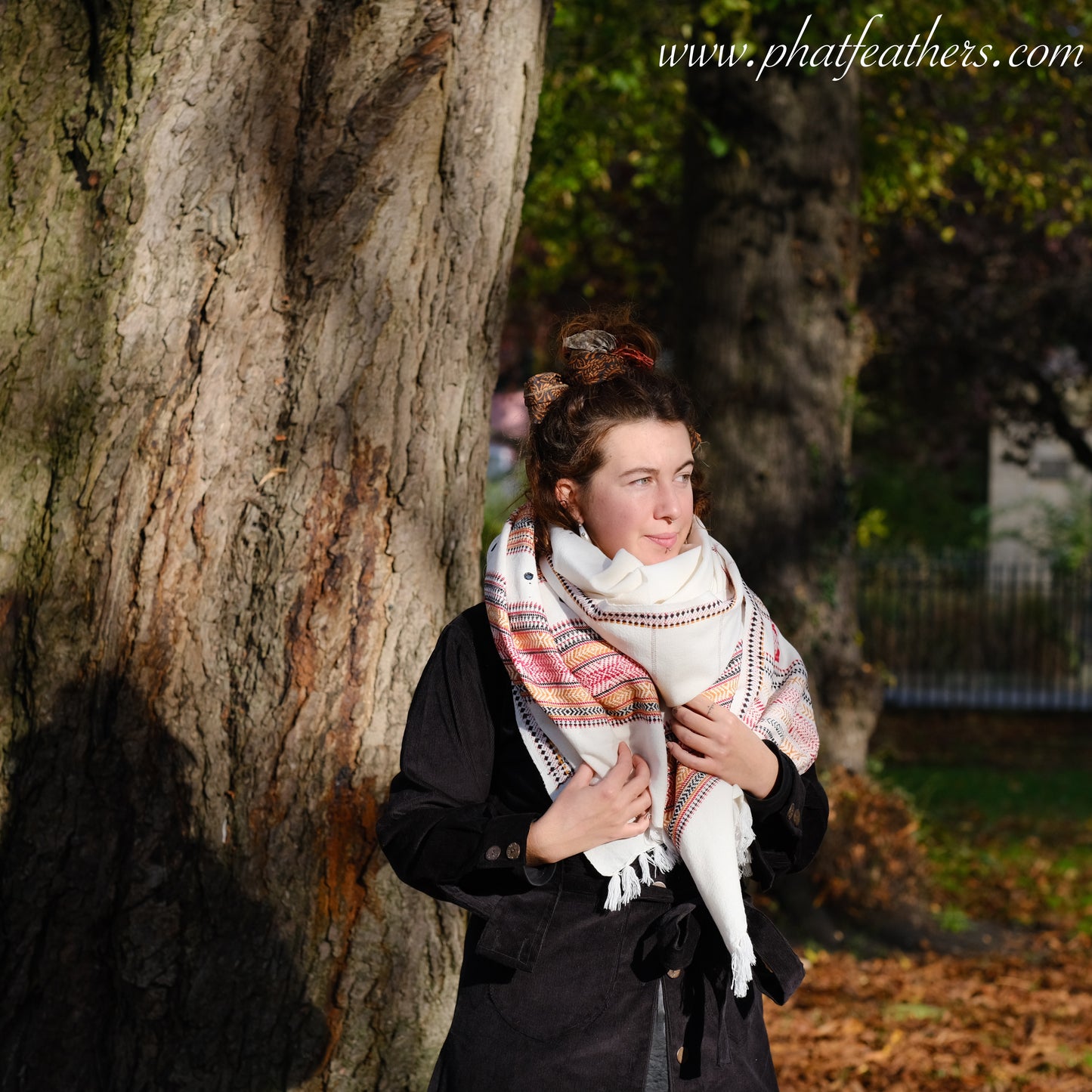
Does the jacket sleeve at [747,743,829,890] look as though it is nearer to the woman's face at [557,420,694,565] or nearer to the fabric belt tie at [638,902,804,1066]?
the fabric belt tie at [638,902,804,1066]

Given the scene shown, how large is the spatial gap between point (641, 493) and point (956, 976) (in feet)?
16.5

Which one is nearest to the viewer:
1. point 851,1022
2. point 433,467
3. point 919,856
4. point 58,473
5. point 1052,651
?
point 58,473

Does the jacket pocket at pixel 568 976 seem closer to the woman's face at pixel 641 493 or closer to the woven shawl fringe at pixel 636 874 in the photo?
the woven shawl fringe at pixel 636 874

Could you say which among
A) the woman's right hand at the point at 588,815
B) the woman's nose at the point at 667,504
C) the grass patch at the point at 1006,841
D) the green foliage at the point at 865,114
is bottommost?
the grass patch at the point at 1006,841

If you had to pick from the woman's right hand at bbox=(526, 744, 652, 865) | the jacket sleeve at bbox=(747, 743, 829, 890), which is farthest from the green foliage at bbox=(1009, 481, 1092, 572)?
the woman's right hand at bbox=(526, 744, 652, 865)

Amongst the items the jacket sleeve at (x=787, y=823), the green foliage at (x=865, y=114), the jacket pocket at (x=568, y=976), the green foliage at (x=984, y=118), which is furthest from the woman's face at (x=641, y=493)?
the green foliage at (x=984, y=118)

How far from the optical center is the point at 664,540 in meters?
2.22

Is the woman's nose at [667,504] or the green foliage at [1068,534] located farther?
the green foliage at [1068,534]

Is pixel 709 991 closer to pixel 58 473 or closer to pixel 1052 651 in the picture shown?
pixel 58 473

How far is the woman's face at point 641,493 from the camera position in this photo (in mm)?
2209

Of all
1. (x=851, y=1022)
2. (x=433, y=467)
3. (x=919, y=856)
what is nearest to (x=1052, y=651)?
(x=919, y=856)

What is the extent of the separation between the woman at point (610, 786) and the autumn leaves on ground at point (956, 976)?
294cm

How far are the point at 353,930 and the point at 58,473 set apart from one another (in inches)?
50.6

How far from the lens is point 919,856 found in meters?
7.13
